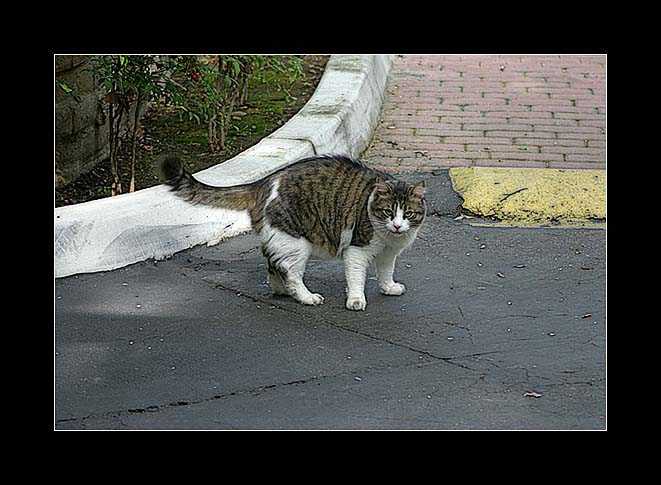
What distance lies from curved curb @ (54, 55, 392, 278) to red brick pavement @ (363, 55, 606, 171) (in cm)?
56

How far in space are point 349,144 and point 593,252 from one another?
8.47 ft

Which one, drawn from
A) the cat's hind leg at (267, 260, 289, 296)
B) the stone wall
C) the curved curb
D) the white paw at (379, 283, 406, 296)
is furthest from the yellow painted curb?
the stone wall

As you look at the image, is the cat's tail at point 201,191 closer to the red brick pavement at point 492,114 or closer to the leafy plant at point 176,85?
the leafy plant at point 176,85

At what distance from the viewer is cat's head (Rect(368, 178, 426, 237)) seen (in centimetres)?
533

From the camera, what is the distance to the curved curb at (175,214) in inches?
229

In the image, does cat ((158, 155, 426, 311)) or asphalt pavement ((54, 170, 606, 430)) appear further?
cat ((158, 155, 426, 311))

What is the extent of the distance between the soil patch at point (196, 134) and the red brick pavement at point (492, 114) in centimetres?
97

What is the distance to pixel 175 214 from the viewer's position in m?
6.24

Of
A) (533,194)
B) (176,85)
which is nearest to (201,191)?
(176,85)

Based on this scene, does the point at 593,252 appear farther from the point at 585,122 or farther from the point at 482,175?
the point at 585,122

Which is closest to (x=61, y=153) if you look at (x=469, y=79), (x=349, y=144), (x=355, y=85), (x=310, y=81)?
(x=349, y=144)

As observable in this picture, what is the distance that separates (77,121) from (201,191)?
7.93ft

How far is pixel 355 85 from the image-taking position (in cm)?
902

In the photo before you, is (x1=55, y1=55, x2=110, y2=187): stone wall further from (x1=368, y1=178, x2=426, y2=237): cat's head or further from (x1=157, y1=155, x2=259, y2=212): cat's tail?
(x1=368, y1=178, x2=426, y2=237): cat's head
